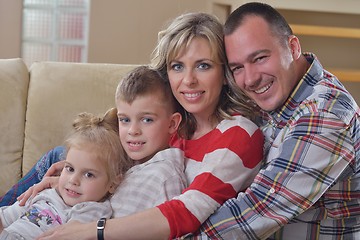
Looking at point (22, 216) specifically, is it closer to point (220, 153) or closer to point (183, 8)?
point (220, 153)

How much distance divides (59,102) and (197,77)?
3.81 feet

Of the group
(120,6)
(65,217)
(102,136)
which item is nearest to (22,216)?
(65,217)

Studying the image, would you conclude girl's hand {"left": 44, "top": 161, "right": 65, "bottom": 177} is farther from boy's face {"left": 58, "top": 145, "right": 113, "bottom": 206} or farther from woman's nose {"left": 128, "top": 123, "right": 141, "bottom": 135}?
woman's nose {"left": 128, "top": 123, "right": 141, "bottom": 135}

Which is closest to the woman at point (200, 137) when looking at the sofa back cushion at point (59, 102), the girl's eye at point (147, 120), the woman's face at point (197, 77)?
the woman's face at point (197, 77)

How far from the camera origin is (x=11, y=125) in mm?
2996

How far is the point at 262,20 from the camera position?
1962mm

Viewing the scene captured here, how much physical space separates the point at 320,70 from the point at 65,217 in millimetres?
868

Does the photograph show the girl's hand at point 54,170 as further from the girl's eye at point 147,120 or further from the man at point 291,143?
the man at point 291,143

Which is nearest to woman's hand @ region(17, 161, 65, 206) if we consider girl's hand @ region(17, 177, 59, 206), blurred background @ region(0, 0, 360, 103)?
girl's hand @ region(17, 177, 59, 206)

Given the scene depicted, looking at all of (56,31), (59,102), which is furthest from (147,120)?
(56,31)

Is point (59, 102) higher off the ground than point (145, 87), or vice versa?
point (145, 87)

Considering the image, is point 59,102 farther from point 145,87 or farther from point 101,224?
point 101,224

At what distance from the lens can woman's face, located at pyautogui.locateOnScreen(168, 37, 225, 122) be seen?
200 centimetres

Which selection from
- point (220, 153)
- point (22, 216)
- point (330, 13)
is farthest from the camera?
point (330, 13)
